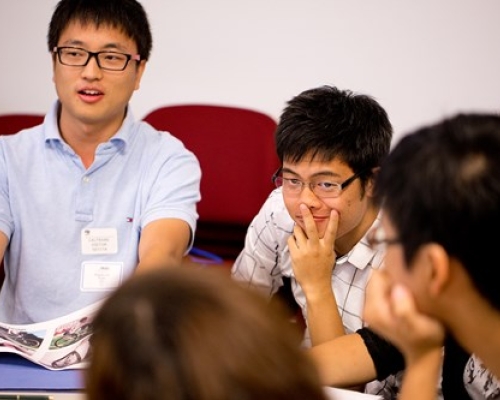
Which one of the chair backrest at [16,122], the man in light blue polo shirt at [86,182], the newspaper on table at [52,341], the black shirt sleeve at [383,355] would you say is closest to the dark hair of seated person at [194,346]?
the newspaper on table at [52,341]

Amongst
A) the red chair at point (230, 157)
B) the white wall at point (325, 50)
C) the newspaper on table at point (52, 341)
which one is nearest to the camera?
the newspaper on table at point (52, 341)

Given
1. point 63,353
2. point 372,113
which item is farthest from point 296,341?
point 372,113

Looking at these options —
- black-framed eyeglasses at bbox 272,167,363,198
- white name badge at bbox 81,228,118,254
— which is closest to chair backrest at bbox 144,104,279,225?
white name badge at bbox 81,228,118,254

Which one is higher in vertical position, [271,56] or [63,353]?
[271,56]

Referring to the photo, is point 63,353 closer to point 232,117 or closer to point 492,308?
point 492,308

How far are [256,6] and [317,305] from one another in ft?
5.72

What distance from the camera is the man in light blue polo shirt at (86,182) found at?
2061mm

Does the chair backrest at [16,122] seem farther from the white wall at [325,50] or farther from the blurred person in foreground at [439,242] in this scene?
the blurred person in foreground at [439,242]

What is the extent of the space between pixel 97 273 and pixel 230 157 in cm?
94

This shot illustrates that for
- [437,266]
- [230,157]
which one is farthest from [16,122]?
[437,266]

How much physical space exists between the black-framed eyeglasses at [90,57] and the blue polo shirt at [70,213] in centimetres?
19

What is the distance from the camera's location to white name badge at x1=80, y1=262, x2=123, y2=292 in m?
2.04

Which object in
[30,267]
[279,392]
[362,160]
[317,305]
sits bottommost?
[30,267]

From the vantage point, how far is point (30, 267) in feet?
6.80
